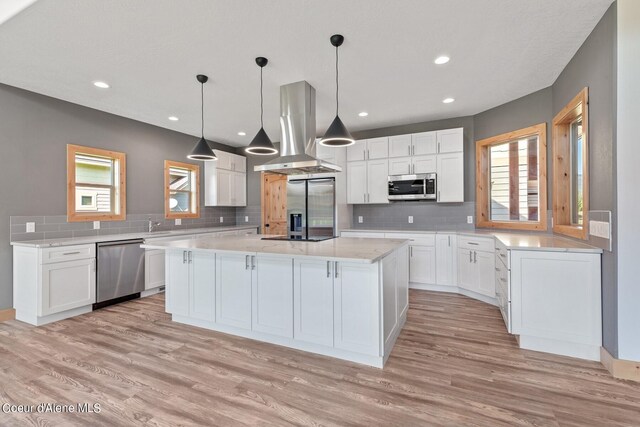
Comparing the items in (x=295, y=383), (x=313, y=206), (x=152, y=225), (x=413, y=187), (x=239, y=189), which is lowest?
(x=295, y=383)

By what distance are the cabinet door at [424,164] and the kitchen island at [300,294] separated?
6.36 feet

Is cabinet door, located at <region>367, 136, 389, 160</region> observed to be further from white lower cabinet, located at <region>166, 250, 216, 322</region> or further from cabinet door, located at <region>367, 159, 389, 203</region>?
white lower cabinet, located at <region>166, 250, 216, 322</region>

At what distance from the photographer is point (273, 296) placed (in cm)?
275

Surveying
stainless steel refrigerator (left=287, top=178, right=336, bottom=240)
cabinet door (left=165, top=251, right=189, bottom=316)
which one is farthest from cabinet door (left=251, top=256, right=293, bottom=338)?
stainless steel refrigerator (left=287, top=178, right=336, bottom=240)

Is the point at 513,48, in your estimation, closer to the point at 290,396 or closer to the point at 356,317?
the point at 356,317

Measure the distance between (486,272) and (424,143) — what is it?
2.14 m

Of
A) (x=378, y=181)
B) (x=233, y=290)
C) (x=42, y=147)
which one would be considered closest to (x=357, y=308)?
(x=233, y=290)

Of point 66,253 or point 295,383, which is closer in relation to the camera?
point 295,383

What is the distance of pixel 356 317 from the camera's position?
2.40 metres

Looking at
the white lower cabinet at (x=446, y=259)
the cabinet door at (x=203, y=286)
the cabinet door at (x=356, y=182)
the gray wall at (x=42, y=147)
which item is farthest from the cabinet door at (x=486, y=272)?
the gray wall at (x=42, y=147)

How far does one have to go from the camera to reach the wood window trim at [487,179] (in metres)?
3.61

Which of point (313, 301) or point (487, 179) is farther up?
point (487, 179)

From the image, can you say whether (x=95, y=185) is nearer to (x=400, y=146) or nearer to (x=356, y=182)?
(x=356, y=182)

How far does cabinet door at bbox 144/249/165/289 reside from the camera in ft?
14.2
